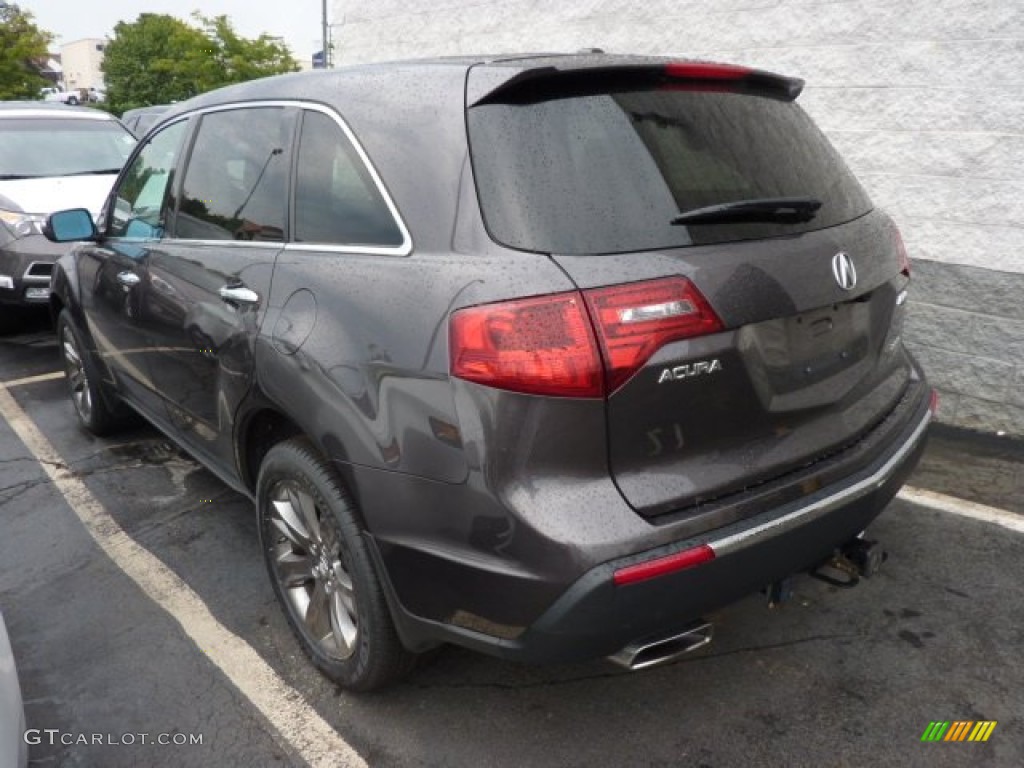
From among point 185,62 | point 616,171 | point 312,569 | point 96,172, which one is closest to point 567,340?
point 616,171

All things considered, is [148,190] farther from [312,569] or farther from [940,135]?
[940,135]

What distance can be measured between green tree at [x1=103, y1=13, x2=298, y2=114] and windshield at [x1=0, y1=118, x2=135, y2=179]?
25688 millimetres

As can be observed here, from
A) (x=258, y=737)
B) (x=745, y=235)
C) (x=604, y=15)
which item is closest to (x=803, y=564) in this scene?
(x=745, y=235)

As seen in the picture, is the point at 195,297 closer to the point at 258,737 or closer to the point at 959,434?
the point at 258,737

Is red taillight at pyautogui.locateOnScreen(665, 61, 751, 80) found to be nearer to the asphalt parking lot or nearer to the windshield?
the asphalt parking lot

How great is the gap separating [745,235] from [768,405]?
431mm

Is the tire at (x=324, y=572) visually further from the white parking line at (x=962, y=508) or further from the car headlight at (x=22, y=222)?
the car headlight at (x=22, y=222)

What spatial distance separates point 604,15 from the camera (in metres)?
6.25

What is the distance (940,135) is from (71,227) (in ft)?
15.1

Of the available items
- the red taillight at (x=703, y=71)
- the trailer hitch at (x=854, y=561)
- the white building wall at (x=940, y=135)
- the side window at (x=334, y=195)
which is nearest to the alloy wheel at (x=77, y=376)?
the side window at (x=334, y=195)

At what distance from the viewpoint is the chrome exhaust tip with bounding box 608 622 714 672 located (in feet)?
6.40

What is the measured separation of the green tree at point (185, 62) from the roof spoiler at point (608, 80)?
3250 cm

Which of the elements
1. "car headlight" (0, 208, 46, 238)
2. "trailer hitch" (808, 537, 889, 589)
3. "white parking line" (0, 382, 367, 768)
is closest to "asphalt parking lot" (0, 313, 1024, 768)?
"white parking line" (0, 382, 367, 768)

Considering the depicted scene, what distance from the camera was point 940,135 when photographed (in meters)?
4.62
